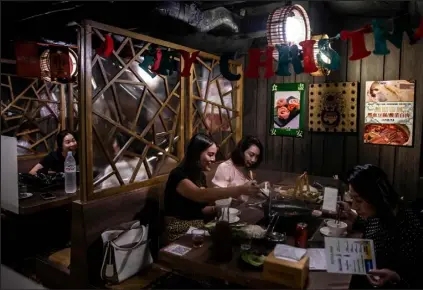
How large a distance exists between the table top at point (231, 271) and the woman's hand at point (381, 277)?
189mm

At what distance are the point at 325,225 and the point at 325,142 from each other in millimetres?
2790

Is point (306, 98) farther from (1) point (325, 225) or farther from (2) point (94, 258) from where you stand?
(2) point (94, 258)

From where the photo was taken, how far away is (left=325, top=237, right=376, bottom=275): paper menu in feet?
7.11

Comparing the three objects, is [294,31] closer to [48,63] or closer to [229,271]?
[229,271]

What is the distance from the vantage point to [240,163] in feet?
16.6

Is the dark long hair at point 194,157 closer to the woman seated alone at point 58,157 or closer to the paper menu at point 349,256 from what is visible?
the paper menu at point 349,256

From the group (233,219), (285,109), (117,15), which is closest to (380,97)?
(285,109)

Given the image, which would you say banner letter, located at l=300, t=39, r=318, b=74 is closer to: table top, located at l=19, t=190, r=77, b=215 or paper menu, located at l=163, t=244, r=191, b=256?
paper menu, located at l=163, t=244, r=191, b=256

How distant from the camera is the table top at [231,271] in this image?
2074mm

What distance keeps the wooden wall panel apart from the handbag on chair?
3.31m

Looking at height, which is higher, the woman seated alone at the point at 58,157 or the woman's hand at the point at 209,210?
the woman seated alone at the point at 58,157

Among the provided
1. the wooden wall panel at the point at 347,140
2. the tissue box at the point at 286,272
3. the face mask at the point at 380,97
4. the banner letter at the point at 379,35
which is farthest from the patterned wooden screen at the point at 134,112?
the banner letter at the point at 379,35

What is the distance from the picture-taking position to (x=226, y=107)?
6.24 m

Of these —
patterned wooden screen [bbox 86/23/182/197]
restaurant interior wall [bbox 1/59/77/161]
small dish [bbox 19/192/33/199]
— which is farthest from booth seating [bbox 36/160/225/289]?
restaurant interior wall [bbox 1/59/77/161]
